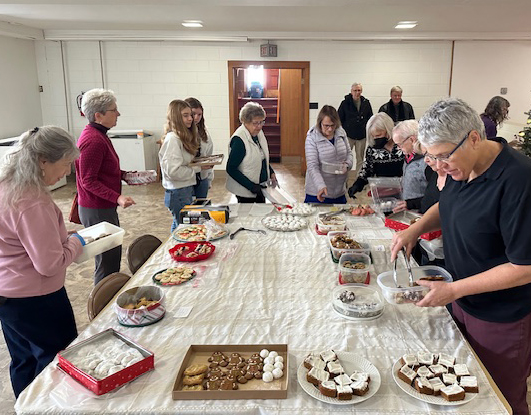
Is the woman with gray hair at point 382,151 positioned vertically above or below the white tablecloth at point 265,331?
above

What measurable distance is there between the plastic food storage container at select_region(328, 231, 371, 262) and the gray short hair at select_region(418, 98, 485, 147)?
2.75 feet

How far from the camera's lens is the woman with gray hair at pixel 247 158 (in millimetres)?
3707

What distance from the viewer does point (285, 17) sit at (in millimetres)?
6242

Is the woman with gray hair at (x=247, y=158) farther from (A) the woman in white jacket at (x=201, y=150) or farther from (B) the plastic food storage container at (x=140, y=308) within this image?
(B) the plastic food storage container at (x=140, y=308)

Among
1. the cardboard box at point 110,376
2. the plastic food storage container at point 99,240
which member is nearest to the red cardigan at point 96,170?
the plastic food storage container at point 99,240

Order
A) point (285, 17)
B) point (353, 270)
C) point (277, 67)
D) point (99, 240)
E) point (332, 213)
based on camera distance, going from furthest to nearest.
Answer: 1. point (277, 67)
2. point (285, 17)
3. point (332, 213)
4. point (99, 240)
5. point (353, 270)

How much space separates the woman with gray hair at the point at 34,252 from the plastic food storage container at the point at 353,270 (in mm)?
1147

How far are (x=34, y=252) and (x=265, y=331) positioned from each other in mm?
910

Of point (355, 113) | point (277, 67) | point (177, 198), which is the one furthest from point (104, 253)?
point (277, 67)

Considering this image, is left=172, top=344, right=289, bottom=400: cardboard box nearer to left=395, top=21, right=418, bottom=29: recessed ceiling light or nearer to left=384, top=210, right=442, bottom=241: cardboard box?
left=384, top=210, right=442, bottom=241: cardboard box

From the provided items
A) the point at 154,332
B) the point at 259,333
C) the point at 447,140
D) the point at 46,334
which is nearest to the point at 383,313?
the point at 259,333

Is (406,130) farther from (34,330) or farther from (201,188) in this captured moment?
(34,330)

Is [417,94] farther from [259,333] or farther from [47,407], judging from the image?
[47,407]

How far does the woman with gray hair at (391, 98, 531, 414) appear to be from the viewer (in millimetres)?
1461
